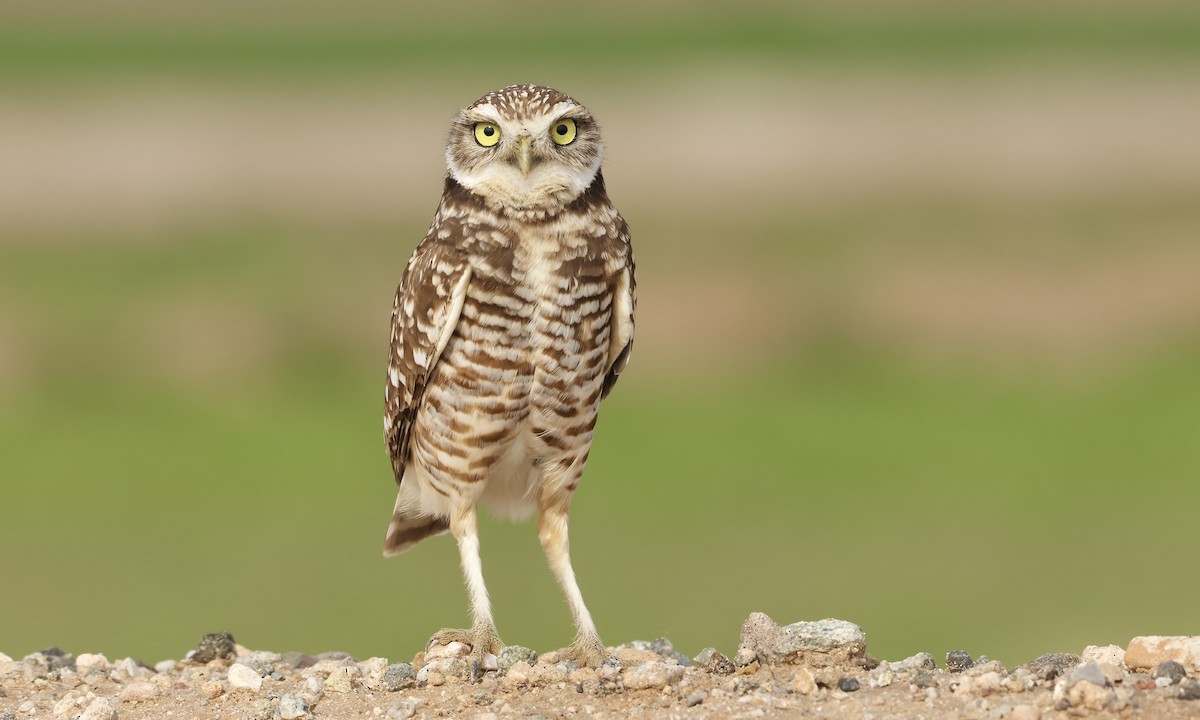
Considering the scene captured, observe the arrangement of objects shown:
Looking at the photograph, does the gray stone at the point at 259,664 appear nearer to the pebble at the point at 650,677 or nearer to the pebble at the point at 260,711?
the pebble at the point at 260,711

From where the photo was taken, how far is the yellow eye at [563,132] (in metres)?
5.20

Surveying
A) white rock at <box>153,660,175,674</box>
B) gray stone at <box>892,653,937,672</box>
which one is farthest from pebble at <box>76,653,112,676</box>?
gray stone at <box>892,653,937,672</box>

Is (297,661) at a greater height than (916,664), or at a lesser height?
greater

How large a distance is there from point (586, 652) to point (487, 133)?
5.40 feet

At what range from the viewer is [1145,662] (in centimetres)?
471

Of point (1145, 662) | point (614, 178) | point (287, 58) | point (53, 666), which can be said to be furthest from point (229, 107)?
point (1145, 662)

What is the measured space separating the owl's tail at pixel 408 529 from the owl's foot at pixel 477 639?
709 mm

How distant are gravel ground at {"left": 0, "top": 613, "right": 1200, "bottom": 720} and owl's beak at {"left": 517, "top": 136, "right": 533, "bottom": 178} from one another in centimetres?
148

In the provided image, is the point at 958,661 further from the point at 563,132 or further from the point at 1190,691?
the point at 563,132

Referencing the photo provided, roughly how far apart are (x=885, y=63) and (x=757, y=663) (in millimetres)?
24430

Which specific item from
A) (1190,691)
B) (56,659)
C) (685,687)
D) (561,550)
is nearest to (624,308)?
(561,550)

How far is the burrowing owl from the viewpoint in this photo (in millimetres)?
5203

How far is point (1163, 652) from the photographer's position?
15.5 ft

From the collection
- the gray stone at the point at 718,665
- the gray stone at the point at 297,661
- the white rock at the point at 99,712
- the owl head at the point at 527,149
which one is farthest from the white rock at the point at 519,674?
the owl head at the point at 527,149
